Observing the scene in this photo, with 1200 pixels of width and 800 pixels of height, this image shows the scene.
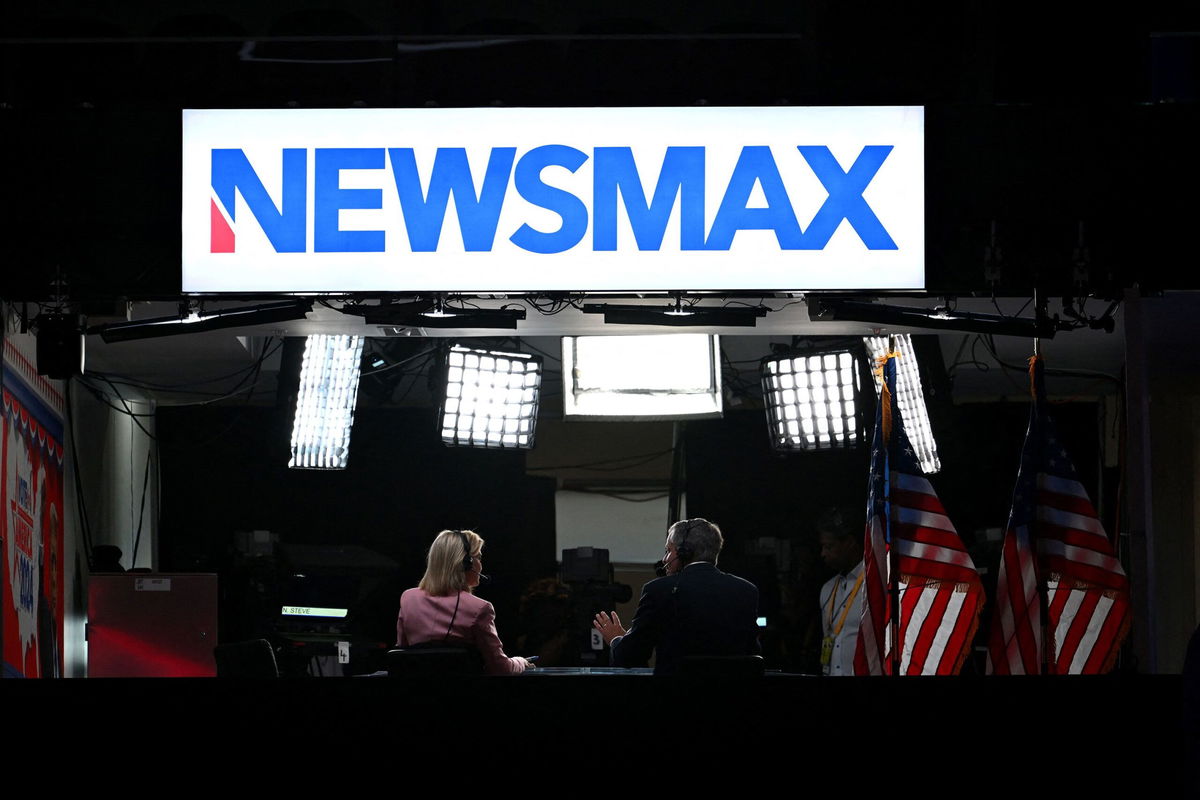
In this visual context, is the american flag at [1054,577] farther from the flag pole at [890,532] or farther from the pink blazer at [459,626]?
the pink blazer at [459,626]

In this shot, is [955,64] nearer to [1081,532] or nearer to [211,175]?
[1081,532]

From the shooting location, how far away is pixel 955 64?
625 cm

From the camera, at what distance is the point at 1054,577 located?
5066 millimetres

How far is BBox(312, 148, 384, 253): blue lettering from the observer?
16.3ft

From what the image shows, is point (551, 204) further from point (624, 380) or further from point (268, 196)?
point (624, 380)

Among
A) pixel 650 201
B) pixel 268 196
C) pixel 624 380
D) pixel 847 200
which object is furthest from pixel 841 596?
A: pixel 268 196

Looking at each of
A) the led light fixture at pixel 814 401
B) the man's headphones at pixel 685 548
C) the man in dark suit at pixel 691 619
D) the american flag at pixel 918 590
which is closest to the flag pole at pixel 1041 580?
the american flag at pixel 918 590

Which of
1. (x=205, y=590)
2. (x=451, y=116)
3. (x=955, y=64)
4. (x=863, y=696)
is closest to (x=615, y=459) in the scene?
(x=205, y=590)

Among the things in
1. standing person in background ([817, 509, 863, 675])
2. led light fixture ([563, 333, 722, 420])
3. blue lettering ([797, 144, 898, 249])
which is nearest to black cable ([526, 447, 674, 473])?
led light fixture ([563, 333, 722, 420])

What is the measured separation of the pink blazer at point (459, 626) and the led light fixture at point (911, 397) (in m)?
2.77

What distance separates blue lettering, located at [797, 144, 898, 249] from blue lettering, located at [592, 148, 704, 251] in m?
0.41

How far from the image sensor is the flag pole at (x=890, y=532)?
203 inches

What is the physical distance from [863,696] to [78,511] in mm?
5410

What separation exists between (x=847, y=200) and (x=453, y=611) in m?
2.11
